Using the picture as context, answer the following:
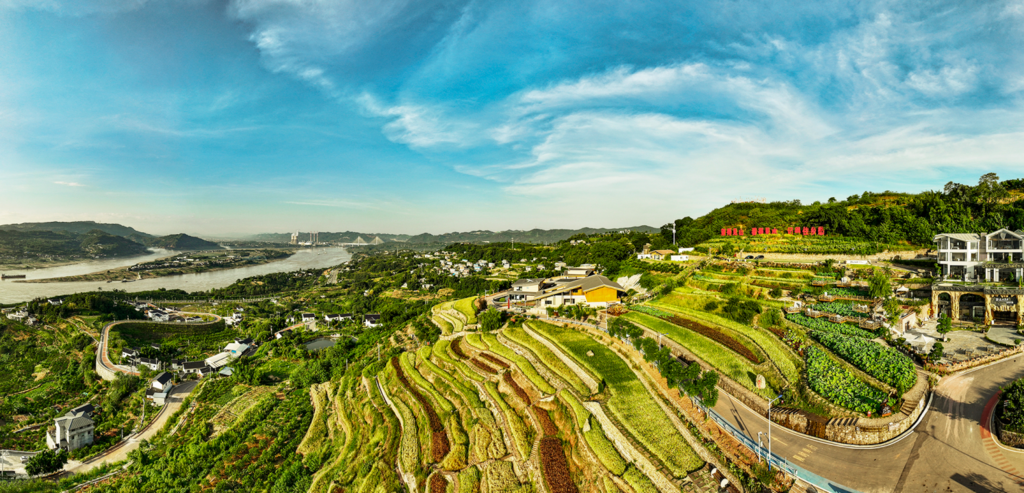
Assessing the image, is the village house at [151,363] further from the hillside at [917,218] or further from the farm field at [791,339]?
the hillside at [917,218]

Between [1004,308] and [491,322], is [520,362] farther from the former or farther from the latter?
[1004,308]

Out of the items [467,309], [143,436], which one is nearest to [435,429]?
[467,309]

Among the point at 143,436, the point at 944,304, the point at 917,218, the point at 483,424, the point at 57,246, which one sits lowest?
the point at 143,436

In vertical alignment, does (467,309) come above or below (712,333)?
below

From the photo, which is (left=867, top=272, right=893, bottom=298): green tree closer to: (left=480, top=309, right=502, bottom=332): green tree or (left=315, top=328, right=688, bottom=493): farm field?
(left=315, top=328, right=688, bottom=493): farm field

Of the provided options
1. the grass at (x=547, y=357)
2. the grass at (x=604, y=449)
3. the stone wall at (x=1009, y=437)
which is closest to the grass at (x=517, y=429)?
the grass at (x=604, y=449)

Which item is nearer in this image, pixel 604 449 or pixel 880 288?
pixel 604 449
